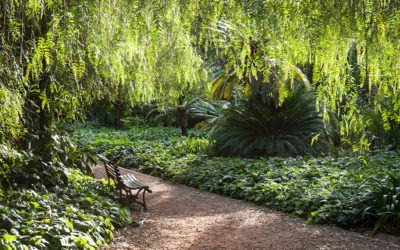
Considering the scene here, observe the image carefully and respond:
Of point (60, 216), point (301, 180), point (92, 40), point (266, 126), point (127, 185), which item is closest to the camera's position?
point (92, 40)

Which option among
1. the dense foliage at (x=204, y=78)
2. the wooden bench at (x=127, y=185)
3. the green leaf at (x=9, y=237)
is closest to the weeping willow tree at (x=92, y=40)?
the dense foliage at (x=204, y=78)

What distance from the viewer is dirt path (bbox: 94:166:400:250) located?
18.5ft

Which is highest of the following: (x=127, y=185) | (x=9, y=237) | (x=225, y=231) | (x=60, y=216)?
(x=9, y=237)

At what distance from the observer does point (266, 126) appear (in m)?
12.9

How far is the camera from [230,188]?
885 cm

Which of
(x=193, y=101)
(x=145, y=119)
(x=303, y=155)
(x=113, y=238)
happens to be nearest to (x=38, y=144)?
(x=113, y=238)

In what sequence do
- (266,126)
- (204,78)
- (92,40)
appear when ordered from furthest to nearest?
(266,126)
(204,78)
(92,40)

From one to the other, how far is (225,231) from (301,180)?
8.11 feet

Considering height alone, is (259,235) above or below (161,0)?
below

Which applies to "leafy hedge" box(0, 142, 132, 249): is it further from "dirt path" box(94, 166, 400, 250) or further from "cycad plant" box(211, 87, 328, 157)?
"cycad plant" box(211, 87, 328, 157)

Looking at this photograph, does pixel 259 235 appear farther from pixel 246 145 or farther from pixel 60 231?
pixel 246 145

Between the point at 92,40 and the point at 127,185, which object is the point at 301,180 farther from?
the point at 92,40

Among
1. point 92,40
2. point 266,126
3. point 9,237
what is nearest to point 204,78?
point 92,40

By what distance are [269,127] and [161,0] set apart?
33.4ft
